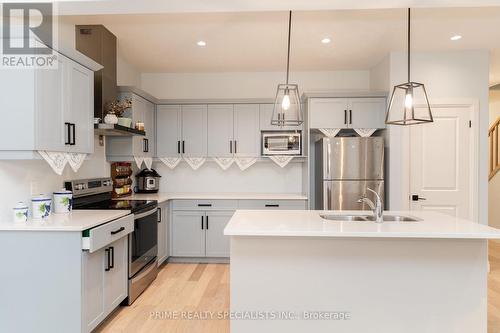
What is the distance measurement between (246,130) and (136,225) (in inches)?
82.1

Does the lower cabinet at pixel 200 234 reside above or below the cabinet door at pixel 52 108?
below

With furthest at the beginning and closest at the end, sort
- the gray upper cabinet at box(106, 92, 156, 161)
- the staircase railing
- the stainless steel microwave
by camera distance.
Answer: the staircase railing
the stainless steel microwave
the gray upper cabinet at box(106, 92, 156, 161)

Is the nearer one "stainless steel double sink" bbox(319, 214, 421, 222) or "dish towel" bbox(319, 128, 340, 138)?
"stainless steel double sink" bbox(319, 214, 421, 222)

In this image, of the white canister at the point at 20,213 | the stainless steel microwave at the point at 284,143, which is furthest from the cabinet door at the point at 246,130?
the white canister at the point at 20,213

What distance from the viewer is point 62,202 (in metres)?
2.78

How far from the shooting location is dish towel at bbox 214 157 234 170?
4562mm

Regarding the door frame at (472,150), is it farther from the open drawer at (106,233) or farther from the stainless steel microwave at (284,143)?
the open drawer at (106,233)

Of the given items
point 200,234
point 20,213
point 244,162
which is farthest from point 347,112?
point 20,213

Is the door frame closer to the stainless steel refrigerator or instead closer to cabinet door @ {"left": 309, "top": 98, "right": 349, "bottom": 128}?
the stainless steel refrigerator

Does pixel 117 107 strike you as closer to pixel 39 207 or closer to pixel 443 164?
pixel 39 207

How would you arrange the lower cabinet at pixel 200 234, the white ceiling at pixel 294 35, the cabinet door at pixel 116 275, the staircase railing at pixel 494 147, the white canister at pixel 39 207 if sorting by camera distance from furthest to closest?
1. the staircase railing at pixel 494 147
2. the lower cabinet at pixel 200 234
3. the white ceiling at pixel 294 35
4. the cabinet door at pixel 116 275
5. the white canister at pixel 39 207

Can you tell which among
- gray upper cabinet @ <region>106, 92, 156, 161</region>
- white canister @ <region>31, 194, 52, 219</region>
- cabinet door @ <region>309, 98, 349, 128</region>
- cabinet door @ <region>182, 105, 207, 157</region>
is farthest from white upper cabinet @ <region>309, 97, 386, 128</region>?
white canister @ <region>31, 194, 52, 219</region>

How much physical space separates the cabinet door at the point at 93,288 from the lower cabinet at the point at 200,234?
5.58 feet

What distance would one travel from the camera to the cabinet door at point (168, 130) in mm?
4566
